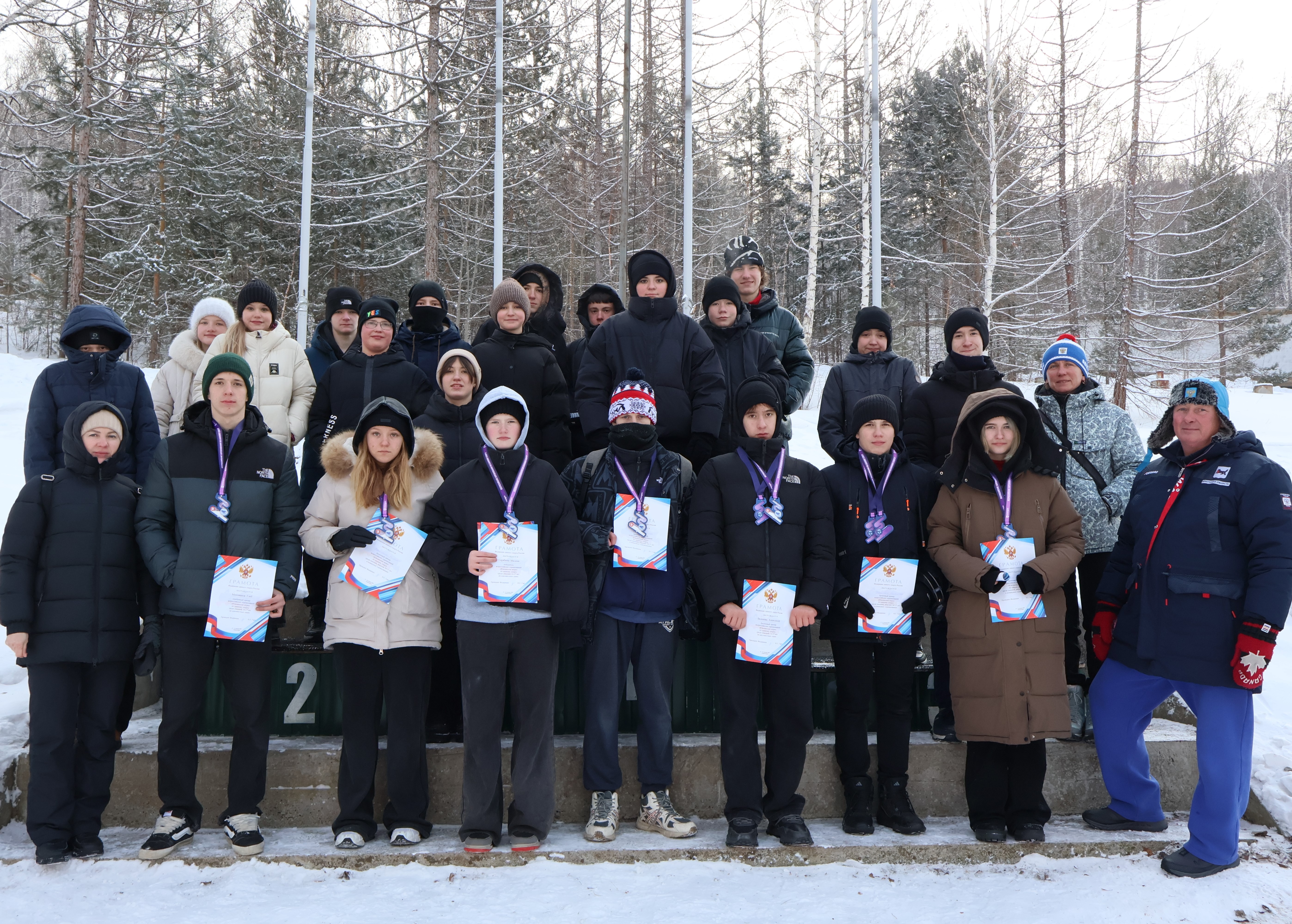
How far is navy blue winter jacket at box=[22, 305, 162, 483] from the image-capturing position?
4562 mm

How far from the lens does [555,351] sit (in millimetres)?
5957

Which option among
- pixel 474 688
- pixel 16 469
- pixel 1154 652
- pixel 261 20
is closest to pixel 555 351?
pixel 474 688

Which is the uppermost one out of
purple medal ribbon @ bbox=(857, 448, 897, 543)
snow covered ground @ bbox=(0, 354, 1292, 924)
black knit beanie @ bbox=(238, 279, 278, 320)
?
black knit beanie @ bbox=(238, 279, 278, 320)

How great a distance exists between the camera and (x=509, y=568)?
158 inches

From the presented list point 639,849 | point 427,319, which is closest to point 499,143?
point 427,319

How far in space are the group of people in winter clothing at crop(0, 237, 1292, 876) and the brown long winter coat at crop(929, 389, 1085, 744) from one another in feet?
0.05

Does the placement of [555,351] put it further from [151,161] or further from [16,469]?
[151,161]

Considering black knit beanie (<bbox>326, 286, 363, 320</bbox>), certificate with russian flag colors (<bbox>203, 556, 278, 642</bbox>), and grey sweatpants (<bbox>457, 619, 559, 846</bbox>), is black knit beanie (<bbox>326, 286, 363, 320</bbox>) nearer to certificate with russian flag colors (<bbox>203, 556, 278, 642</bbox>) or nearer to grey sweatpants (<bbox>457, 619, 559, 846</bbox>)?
certificate with russian flag colors (<bbox>203, 556, 278, 642</bbox>)

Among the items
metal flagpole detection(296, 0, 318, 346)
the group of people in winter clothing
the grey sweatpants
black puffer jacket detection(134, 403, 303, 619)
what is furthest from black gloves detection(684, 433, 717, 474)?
metal flagpole detection(296, 0, 318, 346)

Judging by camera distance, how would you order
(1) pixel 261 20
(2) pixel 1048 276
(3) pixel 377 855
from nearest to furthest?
(3) pixel 377 855 < (1) pixel 261 20 < (2) pixel 1048 276

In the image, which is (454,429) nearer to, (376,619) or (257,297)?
(376,619)

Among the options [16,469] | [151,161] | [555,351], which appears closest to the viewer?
[555,351]

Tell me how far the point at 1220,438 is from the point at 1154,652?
104 cm

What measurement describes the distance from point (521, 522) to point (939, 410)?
97.3 inches
